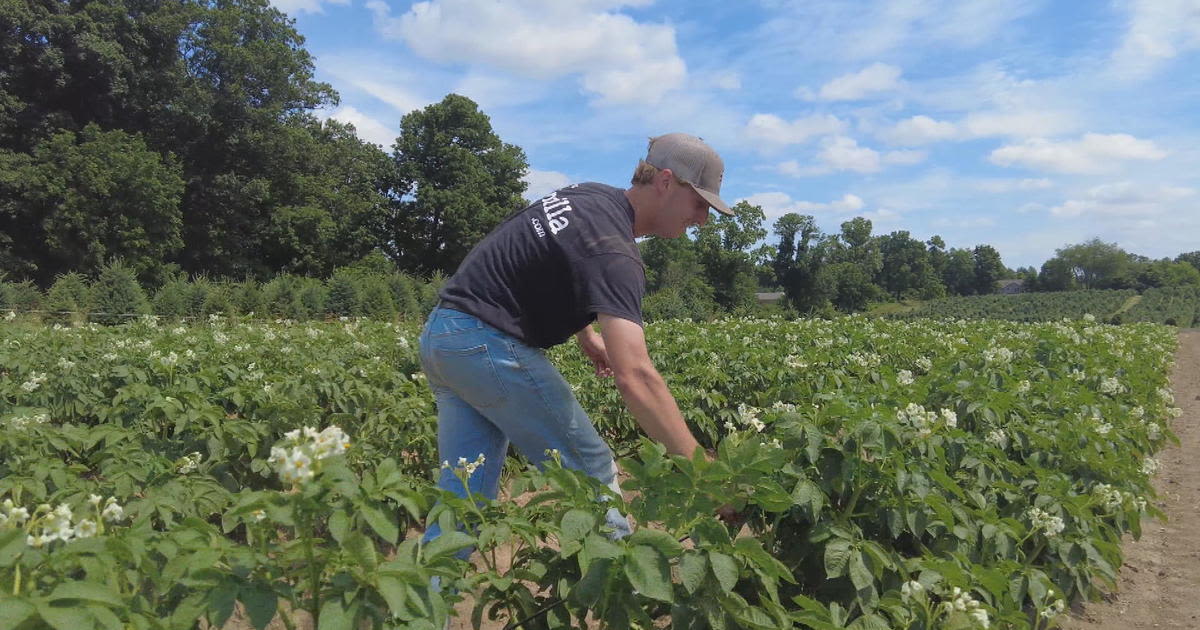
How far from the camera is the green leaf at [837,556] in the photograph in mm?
2254

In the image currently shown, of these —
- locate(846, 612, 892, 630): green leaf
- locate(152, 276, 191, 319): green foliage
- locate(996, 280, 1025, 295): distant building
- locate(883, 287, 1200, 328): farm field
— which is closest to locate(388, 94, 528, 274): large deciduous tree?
locate(152, 276, 191, 319): green foliage

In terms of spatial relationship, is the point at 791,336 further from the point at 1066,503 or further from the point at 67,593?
the point at 67,593

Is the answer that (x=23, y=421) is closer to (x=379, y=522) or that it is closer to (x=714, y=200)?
(x=379, y=522)

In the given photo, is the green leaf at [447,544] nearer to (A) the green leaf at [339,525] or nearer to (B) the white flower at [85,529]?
(A) the green leaf at [339,525]

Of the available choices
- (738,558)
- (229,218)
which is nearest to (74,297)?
(229,218)

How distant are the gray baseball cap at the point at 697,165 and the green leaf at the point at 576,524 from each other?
118 centimetres

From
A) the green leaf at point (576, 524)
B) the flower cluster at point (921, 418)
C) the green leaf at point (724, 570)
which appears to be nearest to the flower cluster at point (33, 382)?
the green leaf at point (576, 524)

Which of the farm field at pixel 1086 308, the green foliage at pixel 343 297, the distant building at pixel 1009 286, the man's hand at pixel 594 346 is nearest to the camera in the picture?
the man's hand at pixel 594 346

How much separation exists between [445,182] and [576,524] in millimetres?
40585

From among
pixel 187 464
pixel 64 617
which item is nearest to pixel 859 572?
pixel 64 617

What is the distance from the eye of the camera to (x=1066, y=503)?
3.13 metres

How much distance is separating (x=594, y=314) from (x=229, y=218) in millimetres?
37629

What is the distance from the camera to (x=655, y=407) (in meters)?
2.21

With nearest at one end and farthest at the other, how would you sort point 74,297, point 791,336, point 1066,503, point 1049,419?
point 1066,503 < point 1049,419 < point 791,336 < point 74,297
